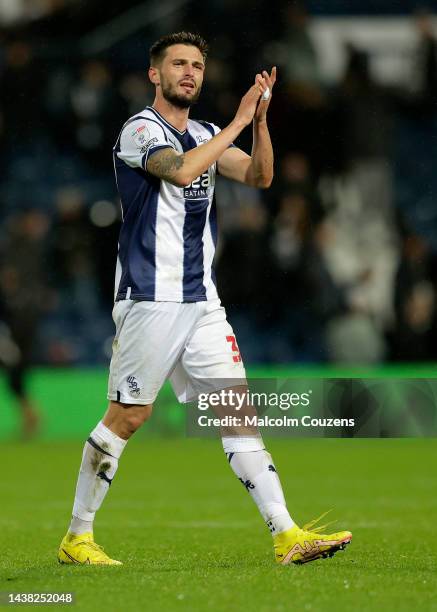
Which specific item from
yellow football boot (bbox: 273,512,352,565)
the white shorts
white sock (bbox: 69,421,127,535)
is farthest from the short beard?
yellow football boot (bbox: 273,512,352,565)

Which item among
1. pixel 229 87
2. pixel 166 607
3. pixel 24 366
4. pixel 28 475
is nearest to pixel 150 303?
pixel 166 607

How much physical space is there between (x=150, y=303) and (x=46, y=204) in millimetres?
10758

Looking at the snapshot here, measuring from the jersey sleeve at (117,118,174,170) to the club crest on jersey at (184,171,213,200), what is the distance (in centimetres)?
21

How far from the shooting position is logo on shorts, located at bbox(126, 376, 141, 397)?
6066mm

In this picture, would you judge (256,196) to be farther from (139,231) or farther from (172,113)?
(139,231)

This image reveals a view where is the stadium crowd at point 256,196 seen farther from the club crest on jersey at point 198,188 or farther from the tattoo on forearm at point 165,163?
the tattoo on forearm at point 165,163

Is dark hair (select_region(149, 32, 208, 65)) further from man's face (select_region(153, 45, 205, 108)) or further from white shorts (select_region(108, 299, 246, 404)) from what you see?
white shorts (select_region(108, 299, 246, 404))

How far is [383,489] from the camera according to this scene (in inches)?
408

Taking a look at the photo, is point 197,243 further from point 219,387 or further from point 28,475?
point 28,475

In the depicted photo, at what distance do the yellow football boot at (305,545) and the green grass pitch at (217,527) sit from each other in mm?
Answer: 79

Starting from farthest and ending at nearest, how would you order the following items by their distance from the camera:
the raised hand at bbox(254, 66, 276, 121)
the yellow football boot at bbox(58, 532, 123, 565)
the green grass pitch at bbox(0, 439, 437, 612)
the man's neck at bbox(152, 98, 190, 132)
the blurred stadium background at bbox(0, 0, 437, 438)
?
the blurred stadium background at bbox(0, 0, 437, 438), the man's neck at bbox(152, 98, 190, 132), the yellow football boot at bbox(58, 532, 123, 565), the raised hand at bbox(254, 66, 276, 121), the green grass pitch at bbox(0, 439, 437, 612)

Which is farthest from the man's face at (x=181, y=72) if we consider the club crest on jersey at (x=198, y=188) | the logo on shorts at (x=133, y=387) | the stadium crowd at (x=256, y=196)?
the stadium crowd at (x=256, y=196)

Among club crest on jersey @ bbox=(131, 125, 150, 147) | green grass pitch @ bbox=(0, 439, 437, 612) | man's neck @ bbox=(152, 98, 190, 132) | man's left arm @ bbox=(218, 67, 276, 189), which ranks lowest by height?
green grass pitch @ bbox=(0, 439, 437, 612)

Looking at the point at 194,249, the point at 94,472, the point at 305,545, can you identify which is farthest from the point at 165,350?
the point at 305,545
